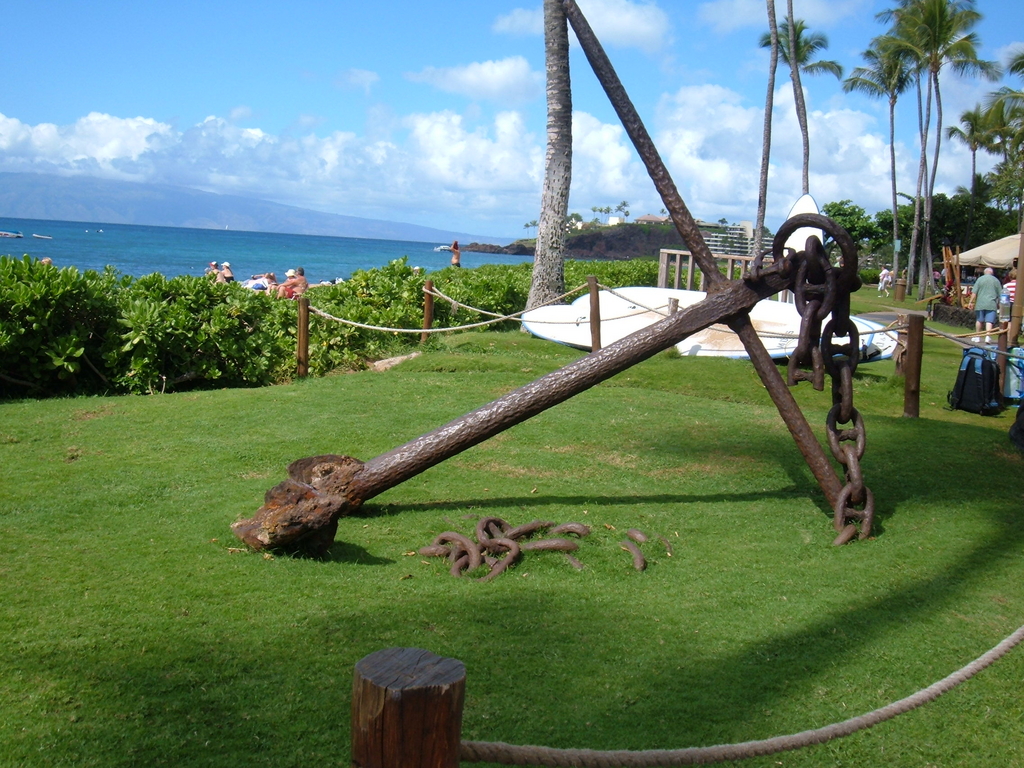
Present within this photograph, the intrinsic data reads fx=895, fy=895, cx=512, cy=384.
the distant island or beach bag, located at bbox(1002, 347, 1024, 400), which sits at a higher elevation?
the distant island

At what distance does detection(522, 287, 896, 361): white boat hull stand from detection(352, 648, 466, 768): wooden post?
985 centimetres

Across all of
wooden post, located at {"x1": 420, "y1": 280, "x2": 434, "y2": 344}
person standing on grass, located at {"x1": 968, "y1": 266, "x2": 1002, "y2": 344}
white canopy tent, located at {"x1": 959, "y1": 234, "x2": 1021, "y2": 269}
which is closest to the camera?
wooden post, located at {"x1": 420, "y1": 280, "x2": 434, "y2": 344}

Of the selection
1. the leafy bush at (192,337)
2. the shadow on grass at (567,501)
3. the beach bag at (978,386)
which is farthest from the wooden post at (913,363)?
the leafy bush at (192,337)

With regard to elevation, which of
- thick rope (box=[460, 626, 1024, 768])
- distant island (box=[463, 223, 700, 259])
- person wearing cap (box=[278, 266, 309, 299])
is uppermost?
distant island (box=[463, 223, 700, 259])

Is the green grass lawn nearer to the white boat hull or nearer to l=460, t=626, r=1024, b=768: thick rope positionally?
l=460, t=626, r=1024, b=768: thick rope

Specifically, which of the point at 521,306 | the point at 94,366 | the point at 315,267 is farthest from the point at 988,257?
the point at 315,267

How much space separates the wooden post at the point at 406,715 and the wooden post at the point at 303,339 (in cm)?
821

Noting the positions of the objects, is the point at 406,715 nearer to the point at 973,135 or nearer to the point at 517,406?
the point at 517,406

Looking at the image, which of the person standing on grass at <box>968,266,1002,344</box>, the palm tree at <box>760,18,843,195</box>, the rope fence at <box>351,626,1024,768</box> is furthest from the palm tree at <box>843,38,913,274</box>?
the rope fence at <box>351,626,1024,768</box>

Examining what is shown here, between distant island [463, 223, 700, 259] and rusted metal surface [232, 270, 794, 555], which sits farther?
distant island [463, 223, 700, 259]

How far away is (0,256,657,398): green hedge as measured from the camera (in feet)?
26.8

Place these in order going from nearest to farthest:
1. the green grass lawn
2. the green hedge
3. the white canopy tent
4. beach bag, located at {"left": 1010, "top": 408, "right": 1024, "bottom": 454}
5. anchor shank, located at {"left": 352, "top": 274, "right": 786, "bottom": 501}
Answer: the green grass lawn < beach bag, located at {"left": 1010, "top": 408, "right": 1024, "bottom": 454} < anchor shank, located at {"left": 352, "top": 274, "right": 786, "bottom": 501} < the green hedge < the white canopy tent

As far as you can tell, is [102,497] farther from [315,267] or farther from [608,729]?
[315,267]

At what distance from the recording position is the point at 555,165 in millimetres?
13734
